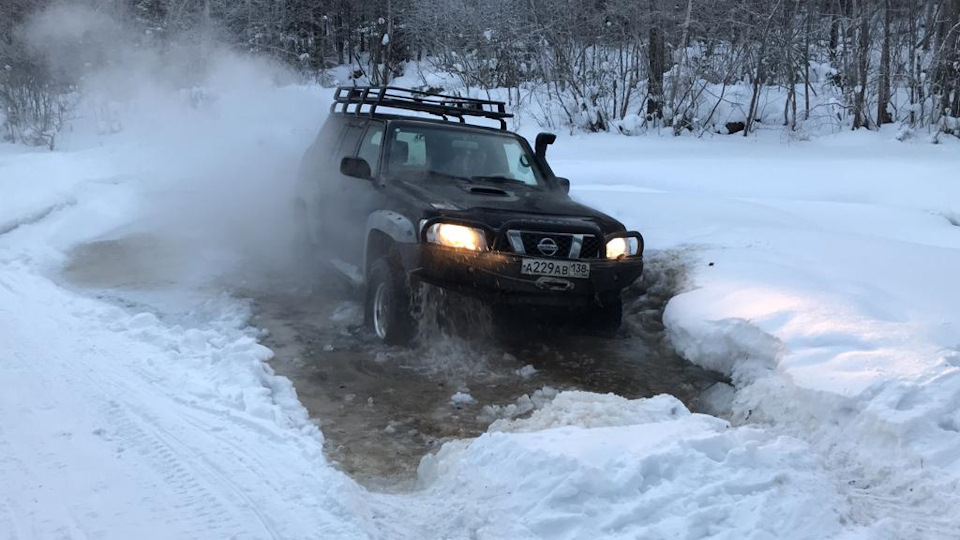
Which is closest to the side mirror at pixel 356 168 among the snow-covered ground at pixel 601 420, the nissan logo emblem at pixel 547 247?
the snow-covered ground at pixel 601 420

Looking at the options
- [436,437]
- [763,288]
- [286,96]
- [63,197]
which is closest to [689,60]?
[286,96]

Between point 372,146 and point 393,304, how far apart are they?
5.53ft

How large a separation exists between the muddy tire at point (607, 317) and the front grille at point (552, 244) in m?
0.66

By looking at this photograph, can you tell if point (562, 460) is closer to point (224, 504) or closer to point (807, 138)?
point (224, 504)

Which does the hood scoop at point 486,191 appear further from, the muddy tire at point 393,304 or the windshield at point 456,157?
the muddy tire at point 393,304

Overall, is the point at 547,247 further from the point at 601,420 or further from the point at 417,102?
the point at 417,102

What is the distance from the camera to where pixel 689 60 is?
14.9 meters

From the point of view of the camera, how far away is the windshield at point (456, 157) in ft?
20.1

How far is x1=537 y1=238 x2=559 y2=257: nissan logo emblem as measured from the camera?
5.12m

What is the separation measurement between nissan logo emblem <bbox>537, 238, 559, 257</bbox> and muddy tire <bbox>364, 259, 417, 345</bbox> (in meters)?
1.03

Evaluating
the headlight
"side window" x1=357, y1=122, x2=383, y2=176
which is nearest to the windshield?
"side window" x1=357, y1=122, x2=383, y2=176

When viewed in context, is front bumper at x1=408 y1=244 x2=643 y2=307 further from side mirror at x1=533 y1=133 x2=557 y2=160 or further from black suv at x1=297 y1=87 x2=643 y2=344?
side mirror at x1=533 y1=133 x2=557 y2=160

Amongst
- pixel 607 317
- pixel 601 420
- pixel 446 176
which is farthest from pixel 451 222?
pixel 601 420

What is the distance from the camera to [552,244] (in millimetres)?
5156
